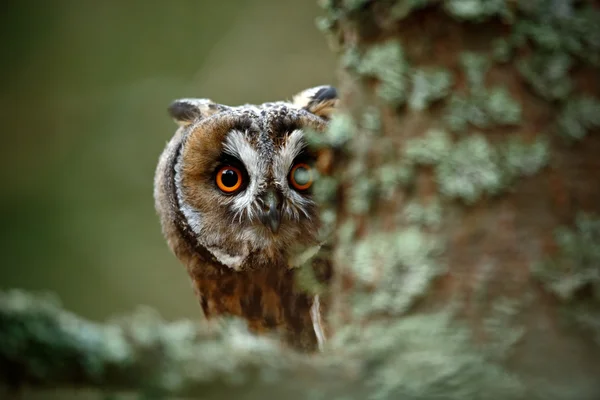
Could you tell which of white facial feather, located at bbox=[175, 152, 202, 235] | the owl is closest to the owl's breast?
the owl

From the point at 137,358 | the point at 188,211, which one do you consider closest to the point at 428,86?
the point at 137,358

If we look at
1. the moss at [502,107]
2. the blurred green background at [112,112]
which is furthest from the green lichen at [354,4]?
the blurred green background at [112,112]

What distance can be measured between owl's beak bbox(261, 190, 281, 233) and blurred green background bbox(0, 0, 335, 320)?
3.61m

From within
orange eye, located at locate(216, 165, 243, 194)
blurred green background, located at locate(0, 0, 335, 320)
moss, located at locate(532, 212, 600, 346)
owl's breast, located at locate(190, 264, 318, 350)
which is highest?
blurred green background, located at locate(0, 0, 335, 320)

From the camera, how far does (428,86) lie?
869 mm

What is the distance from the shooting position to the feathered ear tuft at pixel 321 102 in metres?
2.35

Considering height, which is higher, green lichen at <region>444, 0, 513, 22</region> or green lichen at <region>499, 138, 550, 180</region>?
green lichen at <region>444, 0, 513, 22</region>

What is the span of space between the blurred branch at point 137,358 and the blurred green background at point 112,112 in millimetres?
5026

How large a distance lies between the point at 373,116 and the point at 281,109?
4.42 feet

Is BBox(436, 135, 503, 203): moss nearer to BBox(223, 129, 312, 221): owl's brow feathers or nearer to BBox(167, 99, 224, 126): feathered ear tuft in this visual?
BBox(223, 129, 312, 221): owl's brow feathers

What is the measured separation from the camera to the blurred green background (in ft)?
19.1

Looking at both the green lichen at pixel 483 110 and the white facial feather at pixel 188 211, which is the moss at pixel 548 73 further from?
the white facial feather at pixel 188 211

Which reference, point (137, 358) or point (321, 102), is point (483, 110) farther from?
point (321, 102)

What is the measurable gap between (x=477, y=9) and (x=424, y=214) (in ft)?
0.91
